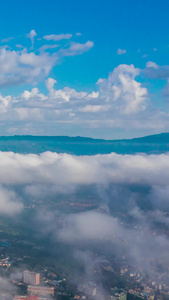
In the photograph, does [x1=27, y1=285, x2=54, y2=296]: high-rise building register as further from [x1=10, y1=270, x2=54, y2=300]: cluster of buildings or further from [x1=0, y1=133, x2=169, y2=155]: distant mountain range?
[x1=0, y1=133, x2=169, y2=155]: distant mountain range

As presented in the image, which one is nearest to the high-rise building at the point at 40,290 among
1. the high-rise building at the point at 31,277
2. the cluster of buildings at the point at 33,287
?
the cluster of buildings at the point at 33,287

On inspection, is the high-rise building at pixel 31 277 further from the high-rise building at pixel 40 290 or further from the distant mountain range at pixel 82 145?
the distant mountain range at pixel 82 145

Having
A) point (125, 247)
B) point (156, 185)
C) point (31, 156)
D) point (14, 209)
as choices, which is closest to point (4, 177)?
point (31, 156)

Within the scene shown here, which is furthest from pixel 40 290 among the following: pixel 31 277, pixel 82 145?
pixel 82 145

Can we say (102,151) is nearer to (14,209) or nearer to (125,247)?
(14,209)

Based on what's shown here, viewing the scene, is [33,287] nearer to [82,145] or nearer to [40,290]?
[40,290]

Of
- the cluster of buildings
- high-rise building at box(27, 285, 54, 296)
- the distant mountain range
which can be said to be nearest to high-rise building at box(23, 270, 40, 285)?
the cluster of buildings
